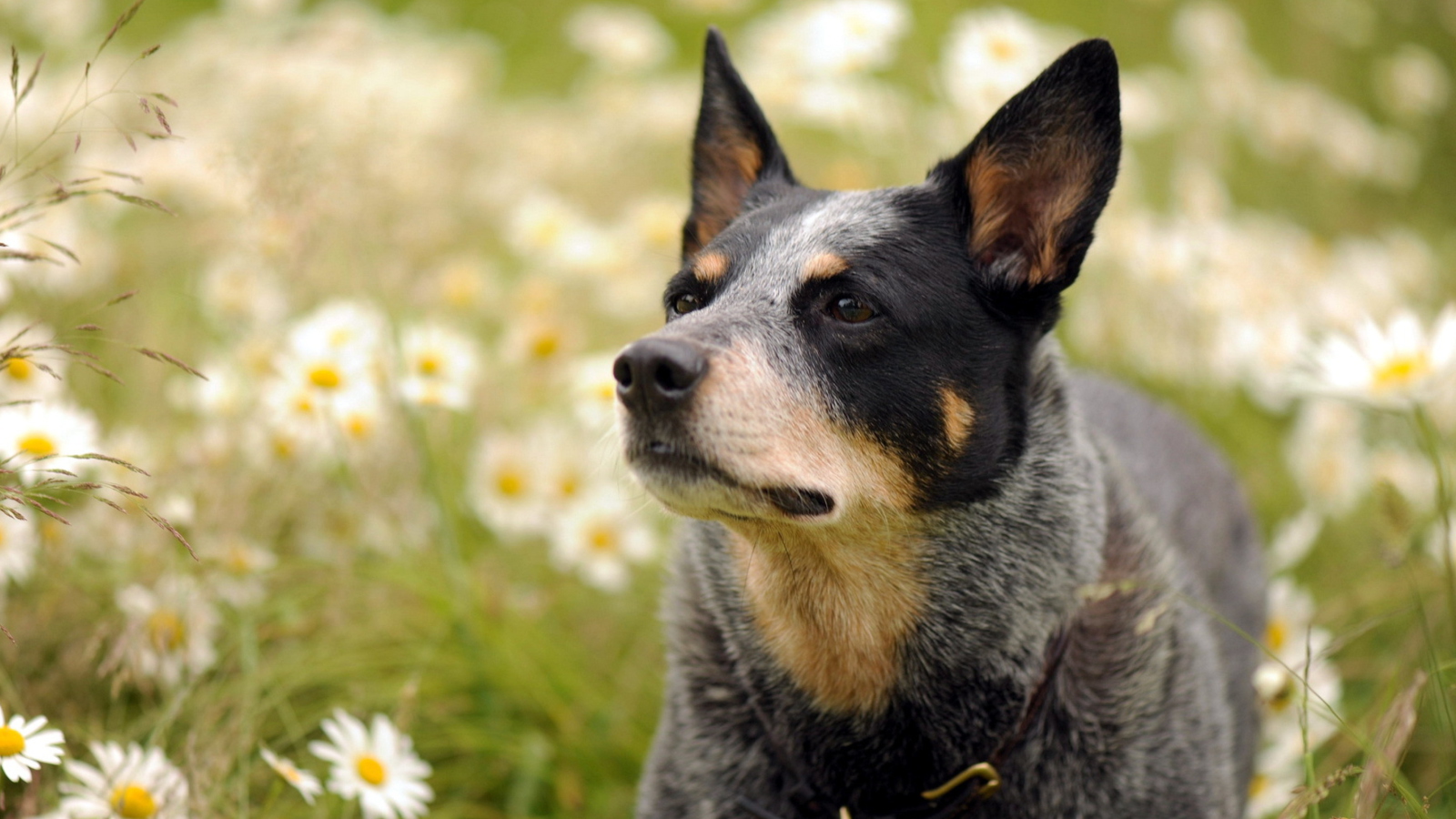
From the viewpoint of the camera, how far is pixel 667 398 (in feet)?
6.75

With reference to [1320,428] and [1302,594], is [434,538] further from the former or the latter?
[1320,428]

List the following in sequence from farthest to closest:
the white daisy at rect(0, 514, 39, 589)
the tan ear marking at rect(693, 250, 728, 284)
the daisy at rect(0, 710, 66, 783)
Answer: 1. the white daisy at rect(0, 514, 39, 589)
2. the tan ear marking at rect(693, 250, 728, 284)
3. the daisy at rect(0, 710, 66, 783)

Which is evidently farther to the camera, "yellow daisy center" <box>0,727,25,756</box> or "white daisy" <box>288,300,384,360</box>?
"white daisy" <box>288,300,384,360</box>

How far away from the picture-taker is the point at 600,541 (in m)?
3.62

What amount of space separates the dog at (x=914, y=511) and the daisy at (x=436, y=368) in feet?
3.07

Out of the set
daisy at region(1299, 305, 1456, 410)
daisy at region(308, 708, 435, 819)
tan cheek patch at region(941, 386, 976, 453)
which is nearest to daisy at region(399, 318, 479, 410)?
daisy at region(308, 708, 435, 819)

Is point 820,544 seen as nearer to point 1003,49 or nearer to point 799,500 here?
point 799,500

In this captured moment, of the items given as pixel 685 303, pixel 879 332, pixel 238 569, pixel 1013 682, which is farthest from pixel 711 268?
pixel 238 569

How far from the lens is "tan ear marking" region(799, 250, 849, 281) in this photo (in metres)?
2.32

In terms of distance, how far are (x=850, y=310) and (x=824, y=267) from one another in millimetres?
104

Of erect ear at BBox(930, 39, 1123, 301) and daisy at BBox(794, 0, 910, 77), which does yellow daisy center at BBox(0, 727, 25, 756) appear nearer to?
erect ear at BBox(930, 39, 1123, 301)

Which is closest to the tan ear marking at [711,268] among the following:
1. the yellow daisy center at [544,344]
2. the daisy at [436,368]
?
the daisy at [436,368]

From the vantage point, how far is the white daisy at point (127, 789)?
2180 mm

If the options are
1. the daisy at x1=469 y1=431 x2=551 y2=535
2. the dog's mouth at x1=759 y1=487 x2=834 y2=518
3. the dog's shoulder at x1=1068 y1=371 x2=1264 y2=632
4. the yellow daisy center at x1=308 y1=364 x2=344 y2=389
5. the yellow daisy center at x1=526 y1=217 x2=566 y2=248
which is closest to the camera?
the dog's mouth at x1=759 y1=487 x2=834 y2=518
